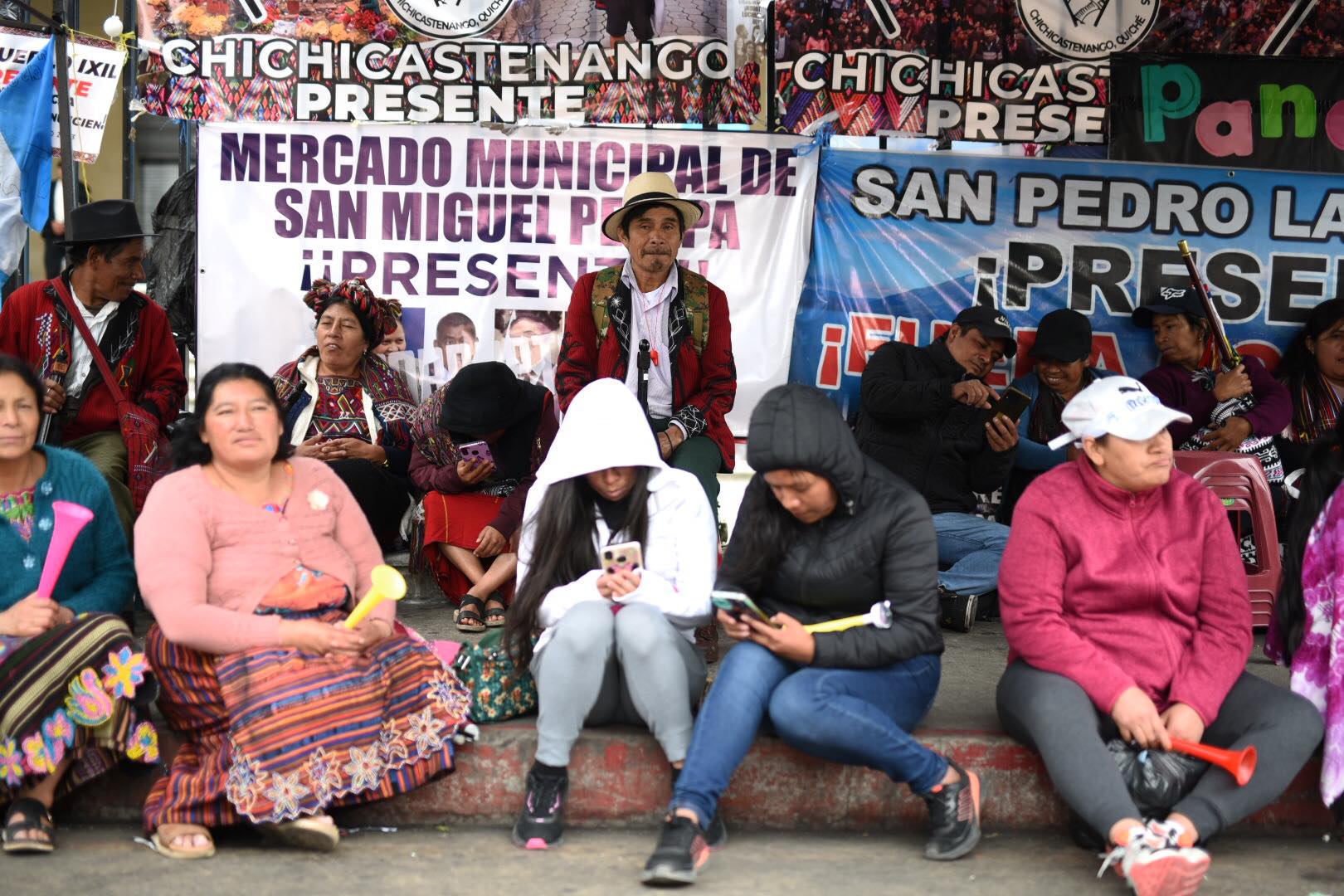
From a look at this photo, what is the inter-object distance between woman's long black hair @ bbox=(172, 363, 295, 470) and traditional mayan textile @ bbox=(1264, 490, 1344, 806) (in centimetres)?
280

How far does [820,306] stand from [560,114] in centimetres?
138

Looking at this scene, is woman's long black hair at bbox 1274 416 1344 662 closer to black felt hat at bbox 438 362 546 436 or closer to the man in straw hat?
the man in straw hat

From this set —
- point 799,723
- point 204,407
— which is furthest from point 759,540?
point 204,407

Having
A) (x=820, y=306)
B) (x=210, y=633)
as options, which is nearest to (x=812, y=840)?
(x=210, y=633)

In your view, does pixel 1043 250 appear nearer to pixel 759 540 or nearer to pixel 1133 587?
pixel 1133 587

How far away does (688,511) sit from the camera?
3.94 meters

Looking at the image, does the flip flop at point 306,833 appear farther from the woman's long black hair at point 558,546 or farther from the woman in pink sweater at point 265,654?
the woman's long black hair at point 558,546

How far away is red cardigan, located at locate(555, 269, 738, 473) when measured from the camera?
5.51 metres

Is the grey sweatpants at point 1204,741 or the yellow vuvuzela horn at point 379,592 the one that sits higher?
the yellow vuvuzela horn at point 379,592

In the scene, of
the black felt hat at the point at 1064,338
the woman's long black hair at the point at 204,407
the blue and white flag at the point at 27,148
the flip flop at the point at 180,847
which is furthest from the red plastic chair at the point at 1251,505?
the blue and white flag at the point at 27,148

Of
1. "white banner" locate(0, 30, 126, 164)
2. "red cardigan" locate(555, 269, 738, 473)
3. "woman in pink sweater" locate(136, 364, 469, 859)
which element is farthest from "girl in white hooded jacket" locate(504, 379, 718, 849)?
"white banner" locate(0, 30, 126, 164)

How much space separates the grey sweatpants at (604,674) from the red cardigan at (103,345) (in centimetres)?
236

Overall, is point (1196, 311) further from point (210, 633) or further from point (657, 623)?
point (210, 633)

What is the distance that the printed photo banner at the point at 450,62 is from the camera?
584cm
